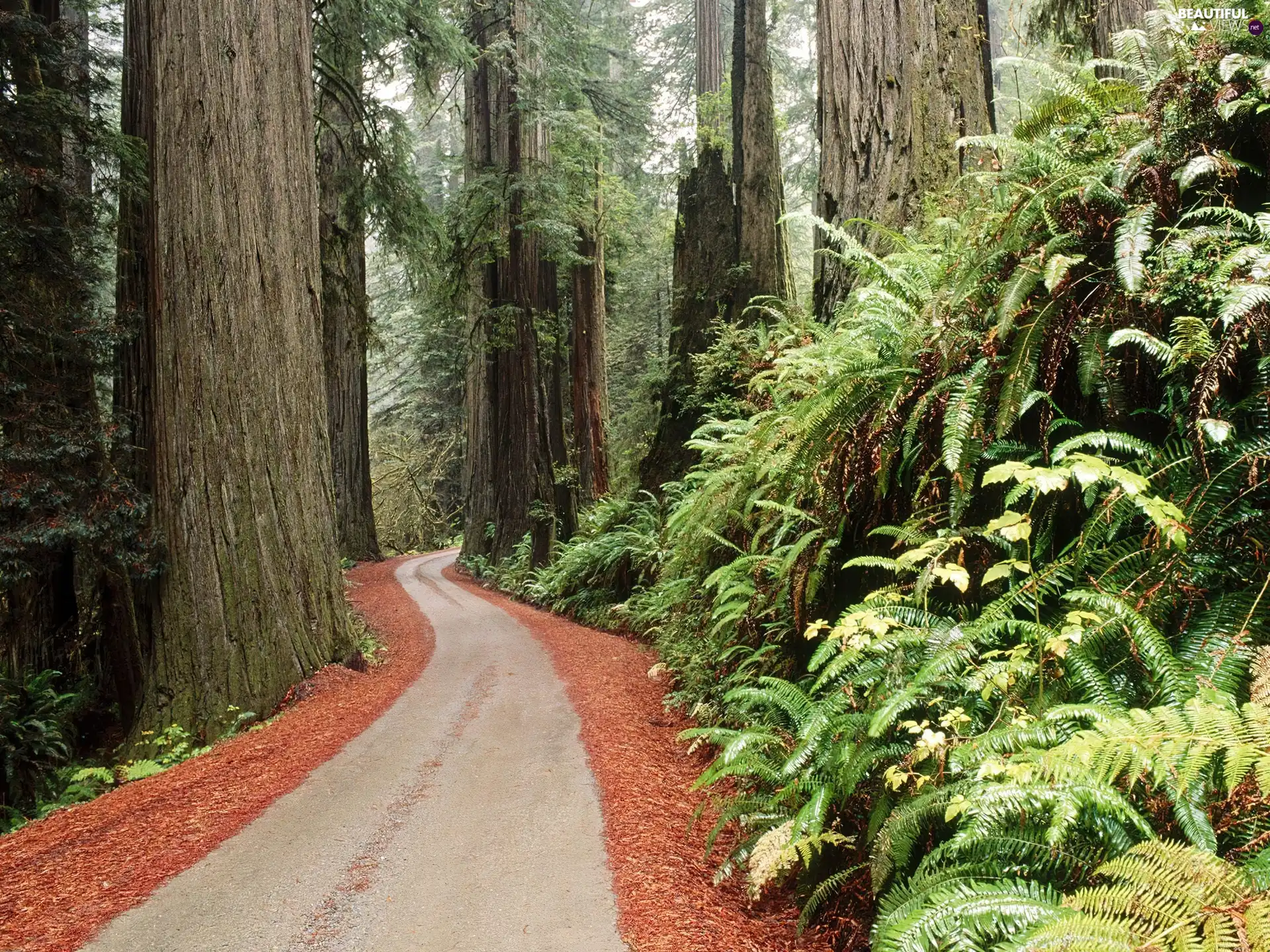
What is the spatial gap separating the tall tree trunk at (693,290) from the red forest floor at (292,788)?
210 inches

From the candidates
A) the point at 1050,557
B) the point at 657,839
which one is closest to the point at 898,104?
the point at 1050,557

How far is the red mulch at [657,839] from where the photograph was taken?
2.93 meters

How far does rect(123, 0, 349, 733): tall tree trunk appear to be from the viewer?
6895 mm

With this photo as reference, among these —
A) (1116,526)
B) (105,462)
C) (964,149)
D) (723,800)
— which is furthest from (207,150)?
(1116,526)

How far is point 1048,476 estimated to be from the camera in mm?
2707

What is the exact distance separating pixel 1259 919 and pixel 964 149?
17.7 ft

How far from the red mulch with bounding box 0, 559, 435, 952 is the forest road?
0.15 metres

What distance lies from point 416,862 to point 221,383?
5.38 meters

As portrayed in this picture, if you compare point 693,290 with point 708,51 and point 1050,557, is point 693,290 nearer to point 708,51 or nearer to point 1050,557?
point 708,51

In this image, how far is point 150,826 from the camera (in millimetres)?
4117

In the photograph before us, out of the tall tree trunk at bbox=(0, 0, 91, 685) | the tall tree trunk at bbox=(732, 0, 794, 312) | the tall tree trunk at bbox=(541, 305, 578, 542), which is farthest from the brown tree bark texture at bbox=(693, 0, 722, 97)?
the tall tree trunk at bbox=(0, 0, 91, 685)

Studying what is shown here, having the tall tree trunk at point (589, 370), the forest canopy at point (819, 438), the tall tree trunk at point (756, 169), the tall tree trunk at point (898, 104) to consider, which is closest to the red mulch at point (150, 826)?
the forest canopy at point (819, 438)

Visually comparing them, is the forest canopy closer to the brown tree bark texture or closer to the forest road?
the forest road

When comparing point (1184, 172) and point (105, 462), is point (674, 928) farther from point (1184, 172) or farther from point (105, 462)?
point (105, 462)
